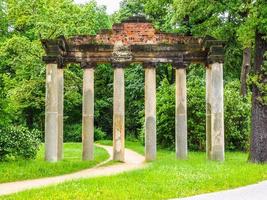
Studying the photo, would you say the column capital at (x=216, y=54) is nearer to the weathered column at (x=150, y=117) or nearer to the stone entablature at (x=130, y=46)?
the stone entablature at (x=130, y=46)

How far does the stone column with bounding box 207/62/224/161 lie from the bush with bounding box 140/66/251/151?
31.1ft

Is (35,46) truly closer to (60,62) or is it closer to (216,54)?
(60,62)

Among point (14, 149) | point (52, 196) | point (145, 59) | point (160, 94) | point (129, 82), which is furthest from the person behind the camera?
point (129, 82)

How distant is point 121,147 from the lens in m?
26.4

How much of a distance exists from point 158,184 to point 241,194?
2.88 m

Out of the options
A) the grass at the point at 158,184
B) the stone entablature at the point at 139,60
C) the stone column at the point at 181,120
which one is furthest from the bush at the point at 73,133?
the grass at the point at 158,184

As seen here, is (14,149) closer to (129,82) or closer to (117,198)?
(117,198)

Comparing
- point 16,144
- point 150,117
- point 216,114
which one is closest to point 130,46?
point 150,117

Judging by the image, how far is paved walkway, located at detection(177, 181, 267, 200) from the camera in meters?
13.1

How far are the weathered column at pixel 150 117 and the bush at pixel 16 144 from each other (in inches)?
243

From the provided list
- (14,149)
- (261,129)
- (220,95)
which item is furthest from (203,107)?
(14,149)

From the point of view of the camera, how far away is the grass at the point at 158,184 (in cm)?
1380

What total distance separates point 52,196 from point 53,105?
41.1 feet

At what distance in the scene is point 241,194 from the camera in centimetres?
1384
